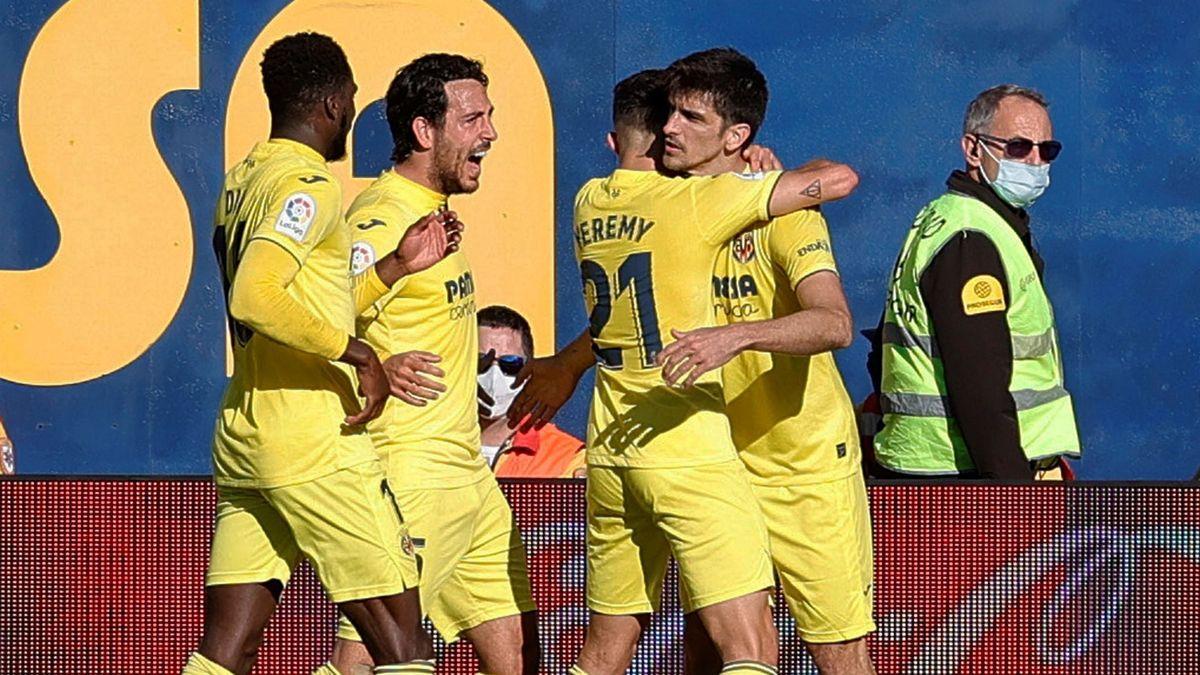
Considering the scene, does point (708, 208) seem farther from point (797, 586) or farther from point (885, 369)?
point (885, 369)

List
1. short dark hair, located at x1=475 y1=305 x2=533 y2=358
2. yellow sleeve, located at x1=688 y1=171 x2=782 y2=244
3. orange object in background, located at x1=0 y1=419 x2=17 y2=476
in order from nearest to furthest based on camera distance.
Result: yellow sleeve, located at x1=688 y1=171 x2=782 y2=244
short dark hair, located at x1=475 y1=305 x2=533 y2=358
orange object in background, located at x1=0 y1=419 x2=17 y2=476

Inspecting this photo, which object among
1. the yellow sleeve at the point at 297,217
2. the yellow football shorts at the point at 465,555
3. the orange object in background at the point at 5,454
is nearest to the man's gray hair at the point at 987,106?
the yellow football shorts at the point at 465,555

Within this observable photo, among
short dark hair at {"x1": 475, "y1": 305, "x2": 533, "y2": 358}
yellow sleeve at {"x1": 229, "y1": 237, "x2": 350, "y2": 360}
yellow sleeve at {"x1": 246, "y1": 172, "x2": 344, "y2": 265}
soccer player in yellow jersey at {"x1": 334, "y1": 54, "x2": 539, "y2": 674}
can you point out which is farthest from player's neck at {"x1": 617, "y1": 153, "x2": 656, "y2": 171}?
short dark hair at {"x1": 475, "y1": 305, "x2": 533, "y2": 358}

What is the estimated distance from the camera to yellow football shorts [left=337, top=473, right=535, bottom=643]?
601 cm

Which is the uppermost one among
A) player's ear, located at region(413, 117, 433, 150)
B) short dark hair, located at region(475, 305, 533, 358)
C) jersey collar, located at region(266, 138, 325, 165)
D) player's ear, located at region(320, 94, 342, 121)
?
player's ear, located at region(320, 94, 342, 121)

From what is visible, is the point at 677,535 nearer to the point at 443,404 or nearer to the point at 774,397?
the point at 774,397

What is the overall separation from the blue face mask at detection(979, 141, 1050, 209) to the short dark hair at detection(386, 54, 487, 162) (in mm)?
1844

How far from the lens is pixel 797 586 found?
6133 millimetres

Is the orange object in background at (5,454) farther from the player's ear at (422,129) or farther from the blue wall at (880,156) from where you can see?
the player's ear at (422,129)

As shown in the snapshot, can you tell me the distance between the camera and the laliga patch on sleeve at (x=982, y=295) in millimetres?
6879

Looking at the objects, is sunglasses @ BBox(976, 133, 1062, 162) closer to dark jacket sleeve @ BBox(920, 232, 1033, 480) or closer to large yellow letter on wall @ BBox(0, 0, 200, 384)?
dark jacket sleeve @ BBox(920, 232, 1033, 480)

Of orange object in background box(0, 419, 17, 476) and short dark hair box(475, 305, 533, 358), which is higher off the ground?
short dark hair box(475, 305, 533, 358)

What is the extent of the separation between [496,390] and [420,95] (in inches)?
76.2

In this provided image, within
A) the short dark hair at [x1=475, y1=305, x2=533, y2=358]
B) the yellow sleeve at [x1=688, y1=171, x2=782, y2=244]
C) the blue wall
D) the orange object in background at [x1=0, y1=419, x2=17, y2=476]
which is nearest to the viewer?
the yellow sleeve at [x1=688, y1=171, x2=782, y2=244]
